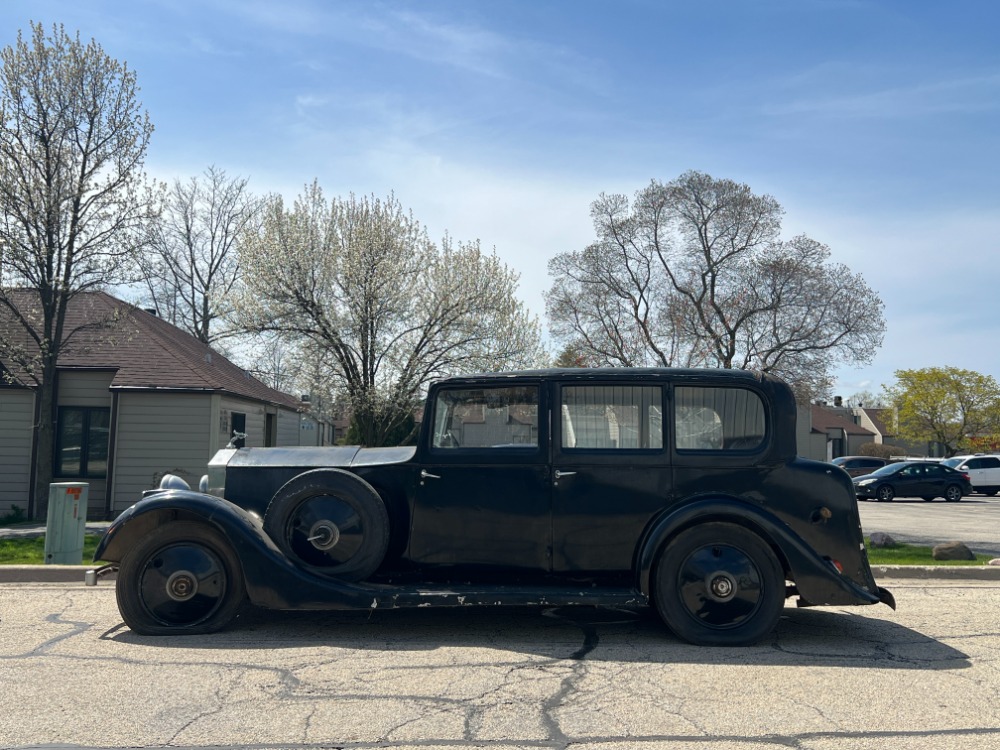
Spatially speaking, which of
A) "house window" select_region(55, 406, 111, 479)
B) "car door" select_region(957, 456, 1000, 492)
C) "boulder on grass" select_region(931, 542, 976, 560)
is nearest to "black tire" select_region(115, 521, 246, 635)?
"boulder on grass" select_region(931, 542, 976, 560)

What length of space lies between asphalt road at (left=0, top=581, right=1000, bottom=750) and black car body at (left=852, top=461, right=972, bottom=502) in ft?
82.9

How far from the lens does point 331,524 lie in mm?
6332

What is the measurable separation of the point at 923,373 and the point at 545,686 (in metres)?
61.2

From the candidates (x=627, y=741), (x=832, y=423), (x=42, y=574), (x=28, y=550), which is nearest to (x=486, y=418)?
(x=627, y=741)

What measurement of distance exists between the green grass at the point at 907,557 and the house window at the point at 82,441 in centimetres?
1445

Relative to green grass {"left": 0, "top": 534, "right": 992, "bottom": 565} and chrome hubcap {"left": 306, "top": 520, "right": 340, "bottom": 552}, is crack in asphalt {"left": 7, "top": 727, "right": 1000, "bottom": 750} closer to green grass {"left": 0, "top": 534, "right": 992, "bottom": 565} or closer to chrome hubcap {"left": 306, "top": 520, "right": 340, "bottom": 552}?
chrome hubcap {"left": 306, "top": 520, "right": 340, "bottom": 552}

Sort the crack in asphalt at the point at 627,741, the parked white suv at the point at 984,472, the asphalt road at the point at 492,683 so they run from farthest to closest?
1. the parked white suv at the point at 984,472
2. the asphalt road at the point at 492,683
3. the crack in asphalt at the point at 627,741

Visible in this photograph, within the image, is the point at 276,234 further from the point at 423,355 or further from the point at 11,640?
the point at 11,640

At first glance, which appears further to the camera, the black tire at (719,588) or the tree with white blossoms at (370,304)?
the tree with white blossoms at (370,304)

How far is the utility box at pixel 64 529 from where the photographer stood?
945 centimetres

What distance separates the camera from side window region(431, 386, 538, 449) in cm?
652

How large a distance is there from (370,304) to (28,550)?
10.2 m

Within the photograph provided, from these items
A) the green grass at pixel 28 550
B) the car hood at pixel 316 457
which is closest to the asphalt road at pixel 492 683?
the car hood at pixel 316 457

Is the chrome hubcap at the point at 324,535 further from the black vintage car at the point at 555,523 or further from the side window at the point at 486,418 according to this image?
the side window at the point at 486,418
